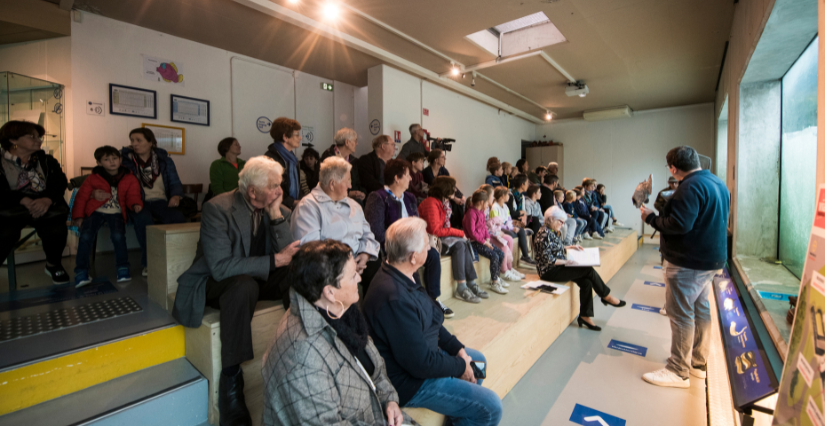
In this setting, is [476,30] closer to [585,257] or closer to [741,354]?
[585,257]

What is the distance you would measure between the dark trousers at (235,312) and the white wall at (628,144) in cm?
978

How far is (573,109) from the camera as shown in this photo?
8820 millimetres

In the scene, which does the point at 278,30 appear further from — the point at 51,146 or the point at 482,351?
the point at 482,351

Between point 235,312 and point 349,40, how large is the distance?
3.69 metres

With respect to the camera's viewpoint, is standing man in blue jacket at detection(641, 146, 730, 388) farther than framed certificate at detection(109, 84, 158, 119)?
No

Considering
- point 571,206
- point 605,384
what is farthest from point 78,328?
point 571,206

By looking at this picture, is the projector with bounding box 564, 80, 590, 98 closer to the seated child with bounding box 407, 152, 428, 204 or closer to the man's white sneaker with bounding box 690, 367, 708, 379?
the seated child with bounding box 407, 152, 428, 204

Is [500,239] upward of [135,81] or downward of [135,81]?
downward

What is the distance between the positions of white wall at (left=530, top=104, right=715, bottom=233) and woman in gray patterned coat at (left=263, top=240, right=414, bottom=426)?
9786 mm

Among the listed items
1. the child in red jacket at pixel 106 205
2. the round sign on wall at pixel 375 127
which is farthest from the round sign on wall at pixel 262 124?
the child in red jacket at pixel 106 205

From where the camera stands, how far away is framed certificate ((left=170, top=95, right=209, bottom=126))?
13.8 ft

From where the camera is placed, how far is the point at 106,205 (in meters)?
2.86

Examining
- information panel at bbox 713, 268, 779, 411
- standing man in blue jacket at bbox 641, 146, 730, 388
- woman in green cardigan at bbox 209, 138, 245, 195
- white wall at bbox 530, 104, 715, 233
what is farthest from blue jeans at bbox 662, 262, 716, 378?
white wall at bbox 530, 104, 715, 233

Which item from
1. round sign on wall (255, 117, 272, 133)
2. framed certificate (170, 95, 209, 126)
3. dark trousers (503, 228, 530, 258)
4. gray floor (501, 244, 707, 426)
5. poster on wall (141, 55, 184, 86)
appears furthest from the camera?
round sign on wall (255, 117, 272, 133)
